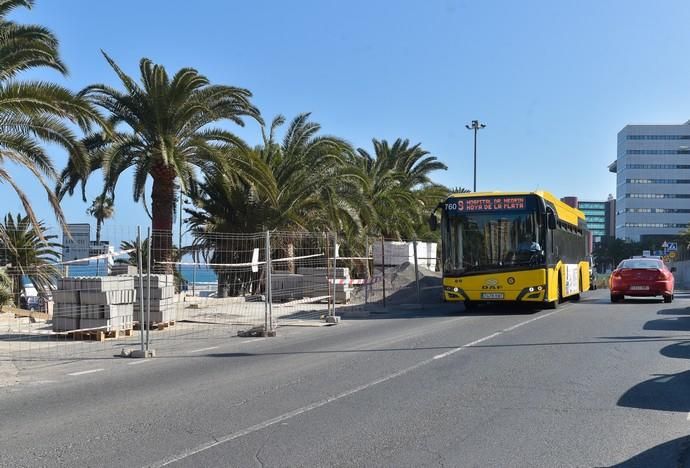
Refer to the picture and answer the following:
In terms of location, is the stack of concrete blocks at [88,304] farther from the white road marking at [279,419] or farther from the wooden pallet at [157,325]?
the white road marking at [279,419]

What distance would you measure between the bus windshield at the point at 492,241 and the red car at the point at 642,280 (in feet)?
19.5

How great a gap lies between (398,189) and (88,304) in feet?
81.4

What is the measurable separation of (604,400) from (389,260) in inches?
1107

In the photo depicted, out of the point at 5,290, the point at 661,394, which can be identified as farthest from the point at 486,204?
the point at 5,290

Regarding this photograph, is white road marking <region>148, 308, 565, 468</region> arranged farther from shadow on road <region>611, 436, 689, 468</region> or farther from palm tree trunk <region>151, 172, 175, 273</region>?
palm tree trunk <region>151, 172, 175, 273</region>

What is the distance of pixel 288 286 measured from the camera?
79.2ft

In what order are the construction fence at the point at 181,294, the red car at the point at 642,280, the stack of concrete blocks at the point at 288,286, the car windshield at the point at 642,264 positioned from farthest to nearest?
the stack of concrete blocks at the point at 288,286 → the car windshield at the point at 642,264 → the red car at the point at 642,280 → the construction fence at the point at 181,294

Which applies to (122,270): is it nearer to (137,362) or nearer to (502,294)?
(137,362)

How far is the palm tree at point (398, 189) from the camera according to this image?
3596cm

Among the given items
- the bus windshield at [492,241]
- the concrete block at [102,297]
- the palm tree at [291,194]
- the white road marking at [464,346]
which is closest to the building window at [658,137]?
the palm tree at [291,194]

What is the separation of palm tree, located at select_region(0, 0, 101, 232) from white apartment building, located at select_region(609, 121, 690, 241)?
132 metres

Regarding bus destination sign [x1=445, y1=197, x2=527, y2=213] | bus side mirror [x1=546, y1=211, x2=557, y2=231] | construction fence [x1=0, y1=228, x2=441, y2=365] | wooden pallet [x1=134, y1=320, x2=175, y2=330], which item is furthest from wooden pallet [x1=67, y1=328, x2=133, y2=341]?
bus side mirror [x1=546, y1=211, x2=557, y2=231]

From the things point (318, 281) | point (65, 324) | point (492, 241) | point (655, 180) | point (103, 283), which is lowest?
point (65, 324)

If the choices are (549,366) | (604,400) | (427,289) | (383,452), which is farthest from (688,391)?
(427,289)
